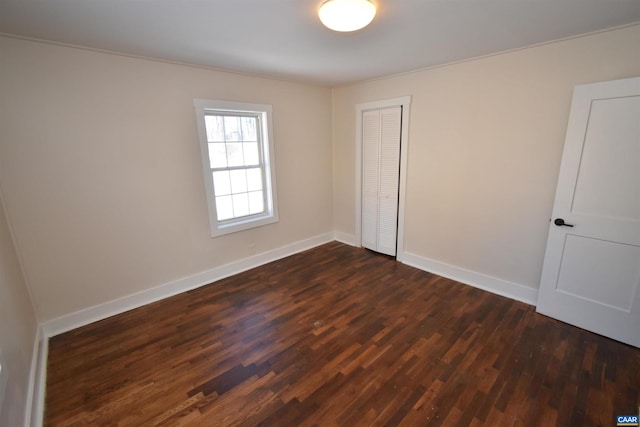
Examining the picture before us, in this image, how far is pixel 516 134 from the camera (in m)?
2.70

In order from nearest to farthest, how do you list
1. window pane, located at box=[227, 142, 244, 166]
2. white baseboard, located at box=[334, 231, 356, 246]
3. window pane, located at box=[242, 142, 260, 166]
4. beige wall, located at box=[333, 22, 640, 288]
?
beige wall, located at box=[333, 22, 640, 288], window pane, located at box=[227, 142, 244, 166], window pane, located at box=[242, 142, 260, 166], white baseboard, located at box=[334, 231, 356, 246]

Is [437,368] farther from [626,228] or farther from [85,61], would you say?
[85,61]

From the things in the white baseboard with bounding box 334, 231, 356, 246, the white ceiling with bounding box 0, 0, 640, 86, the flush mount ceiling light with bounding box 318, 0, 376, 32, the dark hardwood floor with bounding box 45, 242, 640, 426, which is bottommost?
the dark hardwood floor with bounding box 45, 242, 640, 426

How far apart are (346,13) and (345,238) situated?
343 cm

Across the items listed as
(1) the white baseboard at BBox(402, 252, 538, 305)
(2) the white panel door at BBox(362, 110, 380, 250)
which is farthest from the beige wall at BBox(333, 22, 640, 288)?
(2) the white panel door at BBox(362, 110, 380, 250)

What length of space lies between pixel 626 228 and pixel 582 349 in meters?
1.00

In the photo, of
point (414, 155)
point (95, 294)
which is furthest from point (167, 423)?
point (414, 155)

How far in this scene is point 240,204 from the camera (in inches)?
144

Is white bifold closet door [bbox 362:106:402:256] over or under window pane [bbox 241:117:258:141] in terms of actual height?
under

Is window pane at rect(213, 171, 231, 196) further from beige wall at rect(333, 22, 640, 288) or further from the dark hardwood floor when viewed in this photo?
beige wall at rect(333, 22, 640, 288)

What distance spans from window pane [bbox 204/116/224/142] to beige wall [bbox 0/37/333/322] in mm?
244

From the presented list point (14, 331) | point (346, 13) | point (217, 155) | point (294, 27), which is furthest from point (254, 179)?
point (14, 331)

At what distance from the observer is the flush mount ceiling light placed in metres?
1.62

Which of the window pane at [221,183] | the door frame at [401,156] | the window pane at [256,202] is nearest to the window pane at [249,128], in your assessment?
the window pane at [221,183]
